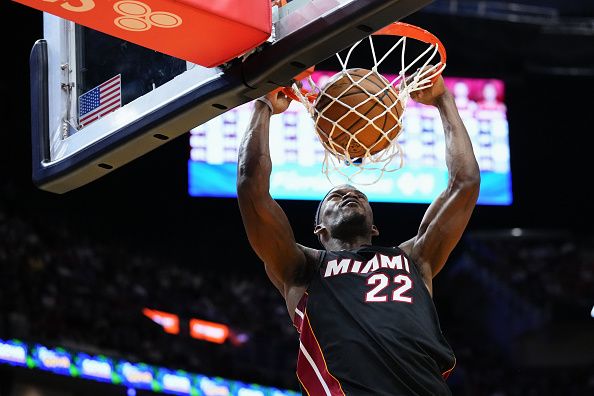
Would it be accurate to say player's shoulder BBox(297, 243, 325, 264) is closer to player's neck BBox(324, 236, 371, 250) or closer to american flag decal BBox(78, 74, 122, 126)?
player's neck BBox(324, 236, 371, 250)

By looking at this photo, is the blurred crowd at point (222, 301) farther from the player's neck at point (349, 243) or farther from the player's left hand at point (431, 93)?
the player's left hand at point (431, 93)

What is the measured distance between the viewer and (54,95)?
3865 millimetres

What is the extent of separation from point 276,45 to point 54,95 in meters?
1.08

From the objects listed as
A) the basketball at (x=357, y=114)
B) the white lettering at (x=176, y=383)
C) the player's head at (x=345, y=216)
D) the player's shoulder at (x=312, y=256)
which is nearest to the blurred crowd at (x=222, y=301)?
the white lettering at (x=176, y=383)

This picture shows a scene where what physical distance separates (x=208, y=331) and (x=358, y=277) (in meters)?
9.70

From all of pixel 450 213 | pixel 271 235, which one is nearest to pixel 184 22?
pixel 271 235

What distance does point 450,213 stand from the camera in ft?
14.0

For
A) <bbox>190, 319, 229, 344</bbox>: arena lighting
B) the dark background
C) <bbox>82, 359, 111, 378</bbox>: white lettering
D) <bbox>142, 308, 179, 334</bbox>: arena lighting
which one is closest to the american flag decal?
<bbox>82, 359, 111, 378</bbox>: white lettering

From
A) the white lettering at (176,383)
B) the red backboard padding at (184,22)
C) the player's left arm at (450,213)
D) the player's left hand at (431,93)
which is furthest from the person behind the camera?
the white lettering at (176,383)

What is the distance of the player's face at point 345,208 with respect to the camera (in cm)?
428

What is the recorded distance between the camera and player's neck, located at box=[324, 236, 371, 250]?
429 cm

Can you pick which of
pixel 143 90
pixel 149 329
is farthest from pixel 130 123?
pixel 149 329

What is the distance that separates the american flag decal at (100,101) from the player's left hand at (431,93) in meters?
1.41

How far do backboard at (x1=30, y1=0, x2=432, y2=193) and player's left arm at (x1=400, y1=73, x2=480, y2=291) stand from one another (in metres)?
1.22
